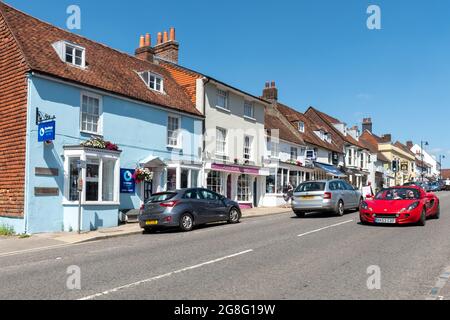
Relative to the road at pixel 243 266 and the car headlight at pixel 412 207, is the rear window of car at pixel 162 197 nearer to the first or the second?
the road at pixel 243 266

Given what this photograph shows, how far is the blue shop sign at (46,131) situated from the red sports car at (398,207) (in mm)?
10459

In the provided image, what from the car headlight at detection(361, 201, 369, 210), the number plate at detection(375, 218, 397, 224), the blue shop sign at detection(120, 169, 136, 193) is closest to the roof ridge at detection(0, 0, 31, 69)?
the blue shop sign at detection(120, 169, 136, 193)

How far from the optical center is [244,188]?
27.3m

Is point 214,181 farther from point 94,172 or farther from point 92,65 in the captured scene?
point 92,65

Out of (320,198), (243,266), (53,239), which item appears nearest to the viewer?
(243,266)

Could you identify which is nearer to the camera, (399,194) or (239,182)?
(399,194)

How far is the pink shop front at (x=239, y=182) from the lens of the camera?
79.5 ft

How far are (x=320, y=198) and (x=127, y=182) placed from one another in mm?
8175

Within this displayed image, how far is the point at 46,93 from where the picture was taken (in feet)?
50.9

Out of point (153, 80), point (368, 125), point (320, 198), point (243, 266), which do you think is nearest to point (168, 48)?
point (153, 80)

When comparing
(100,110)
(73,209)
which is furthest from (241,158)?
(73,209)
